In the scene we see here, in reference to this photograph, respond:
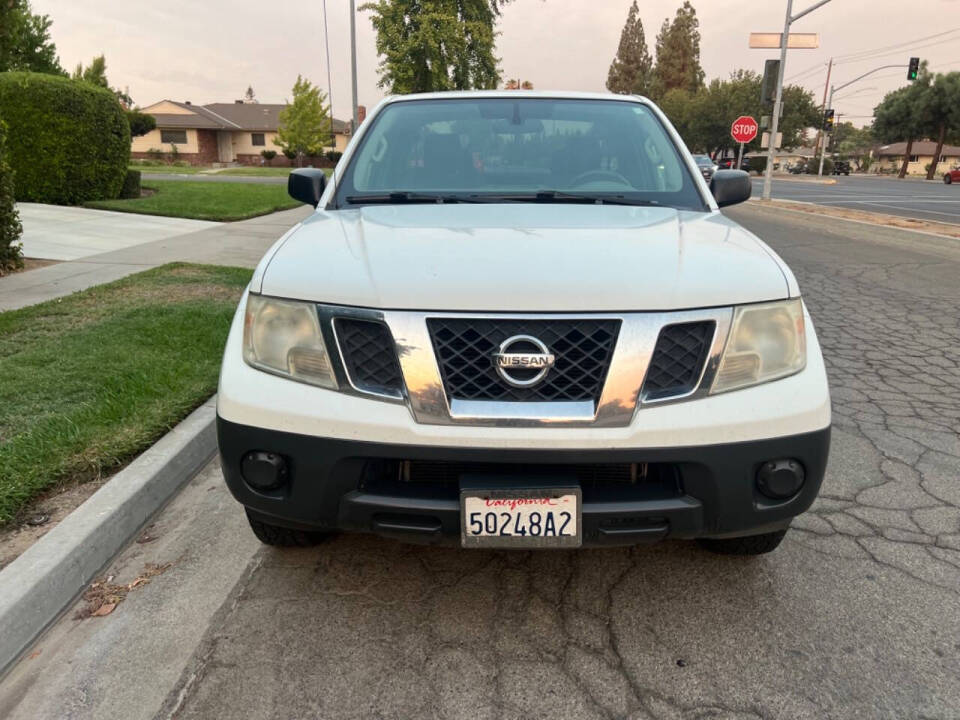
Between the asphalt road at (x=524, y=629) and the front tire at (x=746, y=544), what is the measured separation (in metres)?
0.07

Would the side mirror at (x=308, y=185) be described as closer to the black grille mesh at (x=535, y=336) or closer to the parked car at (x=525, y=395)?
the parked car at (x=525, y=395)

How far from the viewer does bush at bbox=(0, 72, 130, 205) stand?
12.8 meters

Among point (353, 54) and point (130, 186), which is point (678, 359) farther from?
point (353, 54)

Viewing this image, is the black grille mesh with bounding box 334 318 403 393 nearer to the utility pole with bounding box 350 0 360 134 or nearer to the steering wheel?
the steering wheel

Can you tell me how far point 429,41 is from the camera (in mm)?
27609

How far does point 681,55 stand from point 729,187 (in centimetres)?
9708

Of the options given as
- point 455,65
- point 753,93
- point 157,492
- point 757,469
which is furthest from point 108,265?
point 753,93

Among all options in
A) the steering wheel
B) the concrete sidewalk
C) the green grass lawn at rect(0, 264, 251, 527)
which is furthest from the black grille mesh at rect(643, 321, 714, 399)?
the concrete sidewalk

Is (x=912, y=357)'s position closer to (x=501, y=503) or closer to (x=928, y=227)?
(x=501, y=503)

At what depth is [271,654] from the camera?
209 centimetres

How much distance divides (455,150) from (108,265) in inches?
241

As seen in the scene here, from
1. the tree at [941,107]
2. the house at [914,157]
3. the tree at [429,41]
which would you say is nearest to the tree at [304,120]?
the tree at [429,41]

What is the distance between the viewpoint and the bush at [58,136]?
→ 12.8 m

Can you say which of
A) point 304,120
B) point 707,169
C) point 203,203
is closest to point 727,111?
point 304,120
